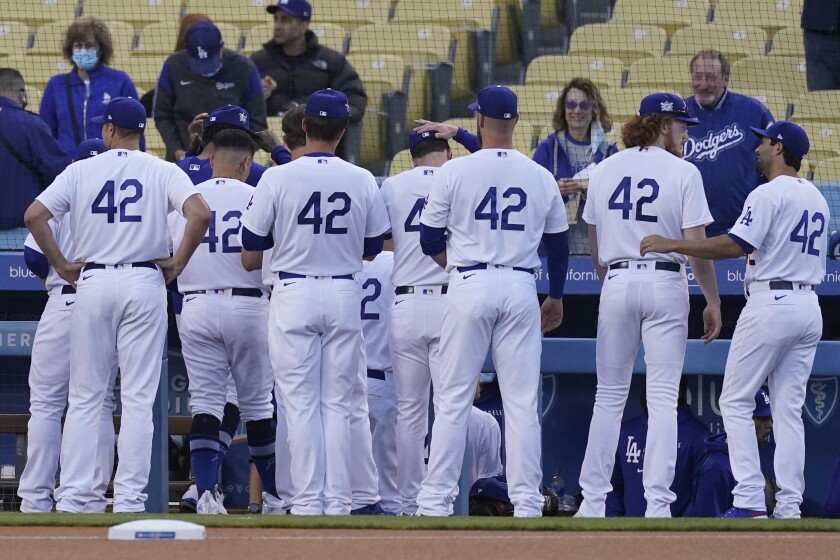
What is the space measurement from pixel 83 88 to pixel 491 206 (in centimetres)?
355

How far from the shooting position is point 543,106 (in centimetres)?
1080

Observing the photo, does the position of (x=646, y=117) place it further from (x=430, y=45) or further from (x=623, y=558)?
(x=430, y=45)

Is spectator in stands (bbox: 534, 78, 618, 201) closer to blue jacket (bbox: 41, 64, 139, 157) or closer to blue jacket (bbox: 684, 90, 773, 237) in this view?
blue jacket (bbox: 684, 90, 773, 237)

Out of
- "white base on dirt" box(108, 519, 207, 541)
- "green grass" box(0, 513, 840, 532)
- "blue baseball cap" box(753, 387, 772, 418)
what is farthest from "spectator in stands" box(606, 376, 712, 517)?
"white base on dirt" box(108, 519, 207, 541)

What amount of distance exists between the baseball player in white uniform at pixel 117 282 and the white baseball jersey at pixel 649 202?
1.79 meters

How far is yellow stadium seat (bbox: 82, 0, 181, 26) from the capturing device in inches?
496

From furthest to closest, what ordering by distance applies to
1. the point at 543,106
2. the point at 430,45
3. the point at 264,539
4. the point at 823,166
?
the point at 430,45 < the point at 543,106 < the point at 823,166 < the point at 264,539

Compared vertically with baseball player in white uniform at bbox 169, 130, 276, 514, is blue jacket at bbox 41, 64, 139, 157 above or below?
above

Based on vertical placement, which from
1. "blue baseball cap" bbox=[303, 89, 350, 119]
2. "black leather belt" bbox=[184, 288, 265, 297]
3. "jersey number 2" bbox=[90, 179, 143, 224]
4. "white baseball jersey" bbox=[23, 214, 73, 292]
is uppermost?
"blue baseball cap" bbox=[303, 89, 350, 119]

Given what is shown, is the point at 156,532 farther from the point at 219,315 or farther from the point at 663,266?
the point at 663,266

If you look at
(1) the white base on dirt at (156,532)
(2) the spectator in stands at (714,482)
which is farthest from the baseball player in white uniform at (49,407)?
(2) the spectator in stands at (714,482)

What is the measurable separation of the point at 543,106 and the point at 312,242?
186 inches

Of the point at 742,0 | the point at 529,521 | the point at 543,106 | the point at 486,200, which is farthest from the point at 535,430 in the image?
the point at 742,0

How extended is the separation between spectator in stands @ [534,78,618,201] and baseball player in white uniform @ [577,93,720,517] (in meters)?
1.39
